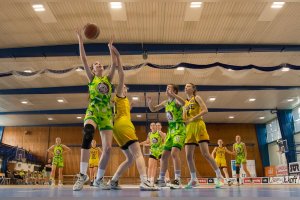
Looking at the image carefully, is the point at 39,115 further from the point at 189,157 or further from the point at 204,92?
the point at 189,157

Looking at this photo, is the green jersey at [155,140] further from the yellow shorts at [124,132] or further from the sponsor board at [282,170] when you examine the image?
the sponsor board at [282,170]

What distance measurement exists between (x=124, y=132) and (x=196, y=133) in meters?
2.07

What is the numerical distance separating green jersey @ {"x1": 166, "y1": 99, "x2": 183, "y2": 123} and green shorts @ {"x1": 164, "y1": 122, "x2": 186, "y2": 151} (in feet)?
0.35

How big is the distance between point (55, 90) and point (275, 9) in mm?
14062

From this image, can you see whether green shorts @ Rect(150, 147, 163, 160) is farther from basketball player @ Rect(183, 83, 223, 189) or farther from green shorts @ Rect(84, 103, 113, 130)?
green shorts @ Rect(84, 103, 113, 130)

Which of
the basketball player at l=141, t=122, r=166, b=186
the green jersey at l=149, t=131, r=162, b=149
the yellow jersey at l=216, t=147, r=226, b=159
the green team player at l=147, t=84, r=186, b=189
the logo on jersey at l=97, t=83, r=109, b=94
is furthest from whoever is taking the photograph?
the yellow jersey at l=216, t=147, r=226, b=159

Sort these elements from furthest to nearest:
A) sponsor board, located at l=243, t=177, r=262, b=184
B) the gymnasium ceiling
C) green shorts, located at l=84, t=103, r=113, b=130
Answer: sponsor board, located at l=243, t=177, r=262, b=184, the gymnasium ceiling, green shorts, located at l=84, t=103, r=113, b=130

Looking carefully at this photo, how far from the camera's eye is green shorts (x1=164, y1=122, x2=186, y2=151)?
6.28 metres

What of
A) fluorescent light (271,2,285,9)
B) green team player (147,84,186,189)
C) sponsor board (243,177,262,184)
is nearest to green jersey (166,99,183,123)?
green team player (147,84,186,189)

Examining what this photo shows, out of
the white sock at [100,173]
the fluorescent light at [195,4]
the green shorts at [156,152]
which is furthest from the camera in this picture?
the fluorescent light at [195,4]

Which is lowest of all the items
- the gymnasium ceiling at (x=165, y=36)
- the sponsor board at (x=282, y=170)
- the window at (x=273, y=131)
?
the sponsor board at (x=282, y=170)

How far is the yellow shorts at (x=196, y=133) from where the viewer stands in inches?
253

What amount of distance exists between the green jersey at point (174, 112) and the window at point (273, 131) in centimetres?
2469

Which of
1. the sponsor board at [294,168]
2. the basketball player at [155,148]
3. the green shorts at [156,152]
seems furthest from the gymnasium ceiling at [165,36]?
the green shorts at [156,152]
